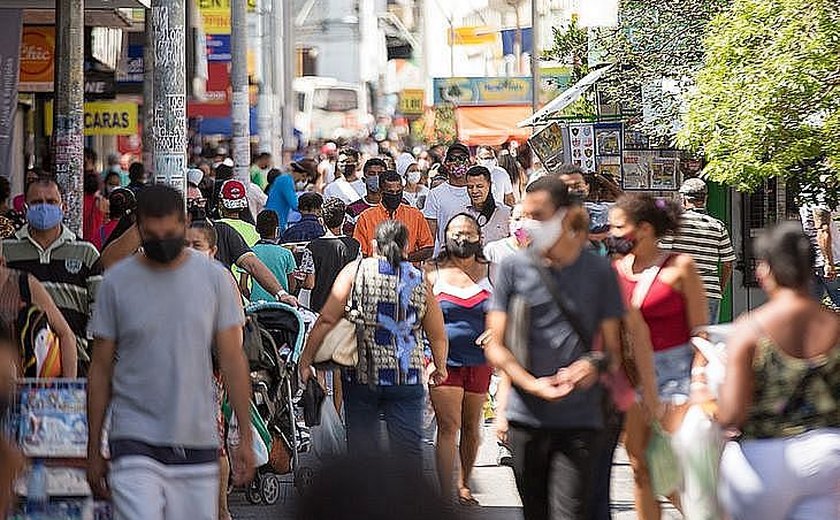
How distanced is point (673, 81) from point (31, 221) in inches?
305

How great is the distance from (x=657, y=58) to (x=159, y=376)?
1001cm

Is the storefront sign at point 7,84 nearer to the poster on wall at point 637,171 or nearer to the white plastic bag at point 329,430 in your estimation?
the poster on wall at point 637,171

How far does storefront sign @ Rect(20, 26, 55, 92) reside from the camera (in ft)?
72.7

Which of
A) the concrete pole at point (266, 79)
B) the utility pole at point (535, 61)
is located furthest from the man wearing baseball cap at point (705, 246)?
the concrete pole at point (266, 79)

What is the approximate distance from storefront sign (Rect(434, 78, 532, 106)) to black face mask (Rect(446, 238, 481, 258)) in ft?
92.6

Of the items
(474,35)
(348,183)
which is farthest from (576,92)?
(474,35)

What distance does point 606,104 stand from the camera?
1855cm

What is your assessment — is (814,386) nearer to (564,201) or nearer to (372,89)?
(564,201)

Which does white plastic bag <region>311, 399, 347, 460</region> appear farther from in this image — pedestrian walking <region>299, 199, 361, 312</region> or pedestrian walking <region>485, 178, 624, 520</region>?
pedestrian walking <region>299, 199, 361, 312</region>

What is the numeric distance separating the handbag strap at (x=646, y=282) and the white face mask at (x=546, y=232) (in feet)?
4.45

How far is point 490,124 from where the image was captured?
36.0 metres

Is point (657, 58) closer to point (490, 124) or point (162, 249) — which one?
point (162, 249)

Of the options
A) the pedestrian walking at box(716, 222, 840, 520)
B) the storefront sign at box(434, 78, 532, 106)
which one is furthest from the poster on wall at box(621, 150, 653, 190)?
the storefront sign at box(434, 78, 532, 106)

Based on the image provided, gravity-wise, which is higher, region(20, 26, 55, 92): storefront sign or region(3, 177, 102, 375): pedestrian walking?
region(20, 26, 55, 92): storefront sign
